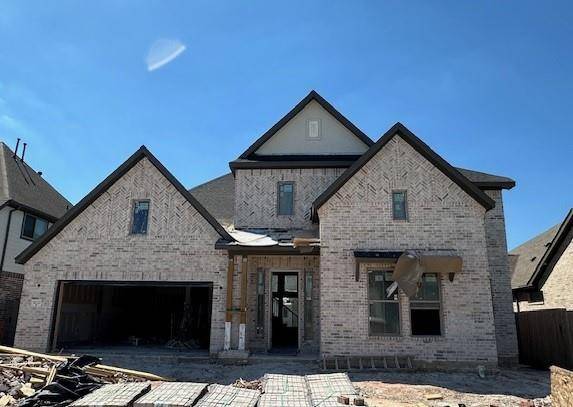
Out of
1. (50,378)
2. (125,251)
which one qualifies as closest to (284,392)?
(50,378)

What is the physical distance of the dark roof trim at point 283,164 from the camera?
15984 mm

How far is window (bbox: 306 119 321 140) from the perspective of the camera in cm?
1688

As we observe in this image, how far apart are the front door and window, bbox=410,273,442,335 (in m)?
3.92

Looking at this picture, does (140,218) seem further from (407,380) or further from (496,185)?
(496,185)

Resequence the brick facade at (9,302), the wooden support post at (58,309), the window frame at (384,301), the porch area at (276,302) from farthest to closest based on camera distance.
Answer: the brick facade at (9,302)
the wooden support post at (58,309)
the porch area at (276,302)
the window frame at (384,301)

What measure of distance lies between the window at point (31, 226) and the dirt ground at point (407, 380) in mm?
10096

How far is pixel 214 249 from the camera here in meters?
13.4

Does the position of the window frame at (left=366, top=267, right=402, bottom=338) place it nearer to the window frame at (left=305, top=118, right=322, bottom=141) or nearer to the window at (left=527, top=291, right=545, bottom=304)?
the window frame at (left=305, top=118, right=322, bottom=141)

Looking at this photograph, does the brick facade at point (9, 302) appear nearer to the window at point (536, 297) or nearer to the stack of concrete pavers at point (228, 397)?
the stack of concrete pavers at point (228, 397)

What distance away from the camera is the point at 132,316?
2019 cm

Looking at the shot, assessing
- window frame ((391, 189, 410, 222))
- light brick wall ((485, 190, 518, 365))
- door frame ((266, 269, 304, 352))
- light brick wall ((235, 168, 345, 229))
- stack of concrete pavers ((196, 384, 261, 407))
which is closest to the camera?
stack of concrete pavers ((196, 384, 261, 407))

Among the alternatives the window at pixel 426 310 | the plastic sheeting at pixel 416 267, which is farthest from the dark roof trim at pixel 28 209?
the window at pixel 426 310

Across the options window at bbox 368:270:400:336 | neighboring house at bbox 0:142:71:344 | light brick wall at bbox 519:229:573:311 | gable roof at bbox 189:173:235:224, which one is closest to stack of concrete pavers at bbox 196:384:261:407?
window at bbox 368:270:400:336

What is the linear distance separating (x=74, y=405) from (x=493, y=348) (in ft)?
32.2
